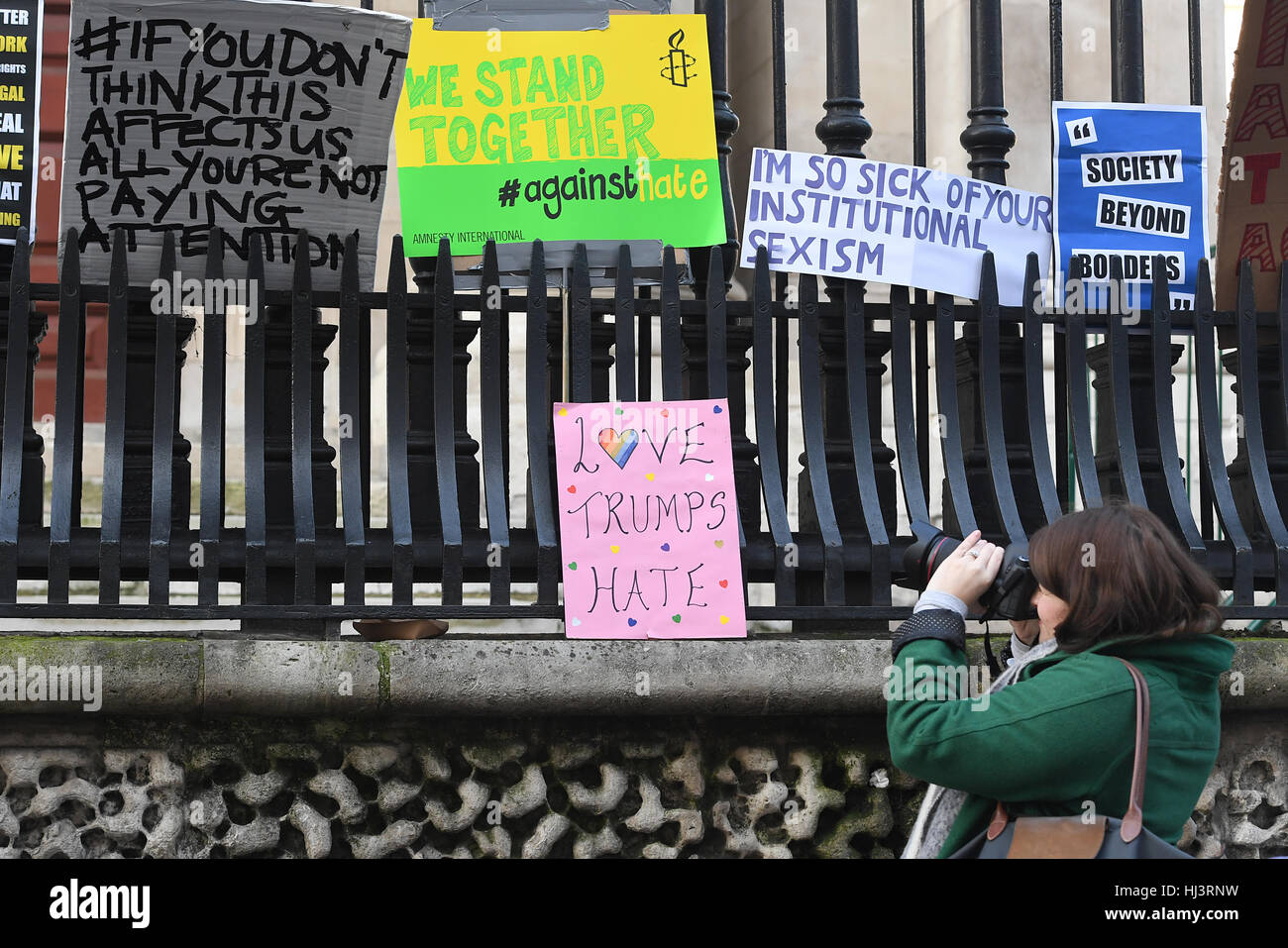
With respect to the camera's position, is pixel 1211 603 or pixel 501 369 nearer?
pixel 1211 603

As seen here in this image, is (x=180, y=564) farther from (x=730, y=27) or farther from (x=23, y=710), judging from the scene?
(x=730, y=27)

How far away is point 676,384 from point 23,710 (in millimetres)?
1488

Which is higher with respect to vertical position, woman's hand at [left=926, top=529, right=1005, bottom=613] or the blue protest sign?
the blue protest sign

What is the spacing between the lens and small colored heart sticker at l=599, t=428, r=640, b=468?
3303 millimetres

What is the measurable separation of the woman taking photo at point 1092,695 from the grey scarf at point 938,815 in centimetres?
11

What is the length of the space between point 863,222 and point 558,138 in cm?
75

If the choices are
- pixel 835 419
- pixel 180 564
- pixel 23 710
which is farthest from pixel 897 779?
pixel 23 710

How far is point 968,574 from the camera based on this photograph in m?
2.42

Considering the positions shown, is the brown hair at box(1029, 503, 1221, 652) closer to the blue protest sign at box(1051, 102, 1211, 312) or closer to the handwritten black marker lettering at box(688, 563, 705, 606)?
the handwritten black marker lettering at box(688, 563, 705, 606)

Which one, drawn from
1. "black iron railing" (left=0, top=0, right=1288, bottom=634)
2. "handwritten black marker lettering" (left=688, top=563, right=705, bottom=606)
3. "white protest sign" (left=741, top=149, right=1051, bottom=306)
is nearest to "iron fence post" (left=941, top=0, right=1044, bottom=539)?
"black iron railing" (left=0, top=0, right=1288, bottom=634)

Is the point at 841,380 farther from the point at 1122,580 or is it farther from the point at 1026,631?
the point at 1122,580

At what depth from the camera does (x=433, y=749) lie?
10.3 ft

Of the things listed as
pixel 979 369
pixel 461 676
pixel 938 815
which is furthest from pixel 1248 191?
pixel 461 676

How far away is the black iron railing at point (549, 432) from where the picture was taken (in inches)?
125
